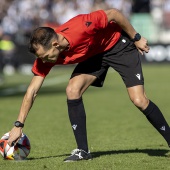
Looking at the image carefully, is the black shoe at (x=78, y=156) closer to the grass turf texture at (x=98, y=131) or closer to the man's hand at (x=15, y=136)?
the grass turf texture at (x=98, y=131)

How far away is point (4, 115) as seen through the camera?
13.4 meters

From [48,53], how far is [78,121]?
1.03m

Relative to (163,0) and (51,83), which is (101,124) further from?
(163,0)

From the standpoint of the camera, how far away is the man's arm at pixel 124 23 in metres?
7.65

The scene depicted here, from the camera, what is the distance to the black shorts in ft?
26.2

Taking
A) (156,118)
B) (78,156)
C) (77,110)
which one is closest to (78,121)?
(77,110)

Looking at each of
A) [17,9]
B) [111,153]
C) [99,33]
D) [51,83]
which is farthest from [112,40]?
[17,9]

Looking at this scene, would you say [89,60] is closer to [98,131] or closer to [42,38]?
[42,38]

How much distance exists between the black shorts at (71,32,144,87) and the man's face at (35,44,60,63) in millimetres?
741

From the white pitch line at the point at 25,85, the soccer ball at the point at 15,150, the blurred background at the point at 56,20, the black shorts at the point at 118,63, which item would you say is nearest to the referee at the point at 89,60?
the black shorts at the point at 118,63

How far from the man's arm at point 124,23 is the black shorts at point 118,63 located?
0.44 feet

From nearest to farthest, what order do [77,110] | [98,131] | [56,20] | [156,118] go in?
[77,110] < [156,118] < [98,131] < [56,20]

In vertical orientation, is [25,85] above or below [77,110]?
below

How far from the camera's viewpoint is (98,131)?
11.1 meters
